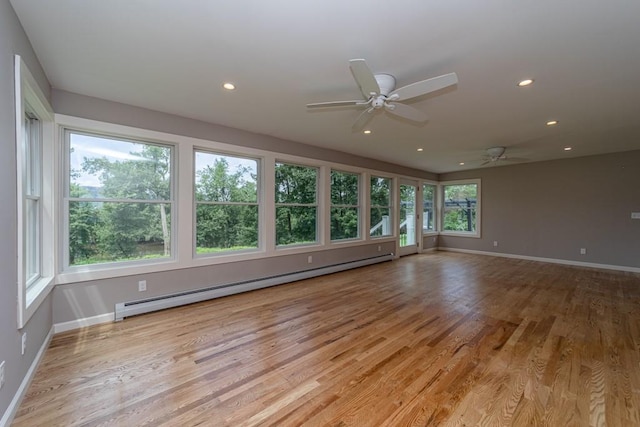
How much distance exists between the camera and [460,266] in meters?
6.19

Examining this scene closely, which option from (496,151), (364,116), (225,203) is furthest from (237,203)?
(496,151)

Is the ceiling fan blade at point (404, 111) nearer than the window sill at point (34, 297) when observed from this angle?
No

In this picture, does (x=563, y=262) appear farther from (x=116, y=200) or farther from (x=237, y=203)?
(x=116, y=200)

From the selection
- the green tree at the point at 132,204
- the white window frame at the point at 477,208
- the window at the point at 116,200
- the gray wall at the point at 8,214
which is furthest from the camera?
the white window frame at the point at 477,208

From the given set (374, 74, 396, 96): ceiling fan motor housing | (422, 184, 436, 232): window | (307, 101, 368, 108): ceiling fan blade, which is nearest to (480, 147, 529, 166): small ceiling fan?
(422, 184, 436, 232): window

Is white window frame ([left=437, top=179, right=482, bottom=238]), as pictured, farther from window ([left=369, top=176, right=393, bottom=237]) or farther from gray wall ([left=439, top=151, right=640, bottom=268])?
window ([left=369, top=176, right=393, bottom=237])

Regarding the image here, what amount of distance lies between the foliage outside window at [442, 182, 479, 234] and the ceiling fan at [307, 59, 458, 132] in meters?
6.26

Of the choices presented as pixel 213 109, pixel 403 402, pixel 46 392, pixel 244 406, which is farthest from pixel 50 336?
pixel 403 402

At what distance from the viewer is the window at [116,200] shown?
119 inches

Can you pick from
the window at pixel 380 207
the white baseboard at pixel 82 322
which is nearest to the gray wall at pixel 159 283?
the white baseboard at pixel 82 322

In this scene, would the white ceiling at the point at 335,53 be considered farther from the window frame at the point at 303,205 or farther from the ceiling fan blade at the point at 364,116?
the window frame at the point at 303,205

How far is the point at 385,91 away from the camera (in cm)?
257

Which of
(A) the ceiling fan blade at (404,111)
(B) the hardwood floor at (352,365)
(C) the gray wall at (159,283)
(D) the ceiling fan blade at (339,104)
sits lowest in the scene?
(B) the hardwood floor at (352,365)

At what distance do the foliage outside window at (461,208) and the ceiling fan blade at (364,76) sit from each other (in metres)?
6.84
